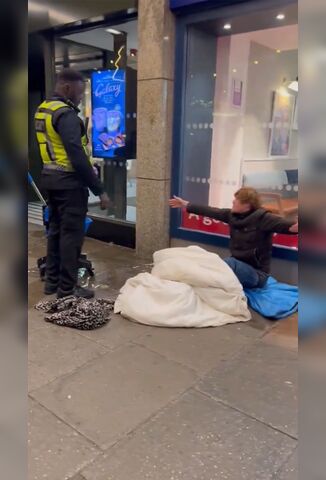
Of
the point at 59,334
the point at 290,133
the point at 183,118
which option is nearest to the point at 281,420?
the point at 59,334

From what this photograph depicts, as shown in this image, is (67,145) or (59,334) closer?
(59,334)

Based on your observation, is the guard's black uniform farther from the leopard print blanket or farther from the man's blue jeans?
the man's blue jeans

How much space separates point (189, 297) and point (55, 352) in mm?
1190

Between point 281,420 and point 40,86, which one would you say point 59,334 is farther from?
point 40,86

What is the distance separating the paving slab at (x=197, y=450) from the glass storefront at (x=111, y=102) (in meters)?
3.96

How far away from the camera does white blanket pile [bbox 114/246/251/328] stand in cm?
383

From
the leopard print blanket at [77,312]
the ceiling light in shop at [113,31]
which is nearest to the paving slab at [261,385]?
the leopard print blanket at [77,312]

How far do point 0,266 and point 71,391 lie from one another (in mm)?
2269

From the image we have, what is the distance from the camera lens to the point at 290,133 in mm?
4820

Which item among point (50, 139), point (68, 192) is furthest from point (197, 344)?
point (50, 139)

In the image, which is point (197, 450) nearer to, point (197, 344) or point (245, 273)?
point (197, 344)

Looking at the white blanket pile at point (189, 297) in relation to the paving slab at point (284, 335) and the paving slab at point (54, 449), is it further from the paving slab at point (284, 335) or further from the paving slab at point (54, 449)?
the paving slab at point (54, 449)

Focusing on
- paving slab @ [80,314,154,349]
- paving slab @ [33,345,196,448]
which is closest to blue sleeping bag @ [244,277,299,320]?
paving slab @ [80,314,154,349]

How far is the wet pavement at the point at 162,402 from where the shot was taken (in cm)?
223
